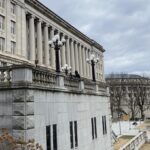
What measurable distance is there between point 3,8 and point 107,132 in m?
28.0

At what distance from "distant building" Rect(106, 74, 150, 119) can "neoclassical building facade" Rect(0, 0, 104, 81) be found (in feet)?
52.1

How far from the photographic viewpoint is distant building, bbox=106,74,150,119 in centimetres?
9491

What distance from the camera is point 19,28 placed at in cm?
4812

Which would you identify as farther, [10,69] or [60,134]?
[60,134]

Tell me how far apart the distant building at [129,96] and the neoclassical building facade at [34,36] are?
1588 cm

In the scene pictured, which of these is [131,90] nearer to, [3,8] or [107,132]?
[3,8]

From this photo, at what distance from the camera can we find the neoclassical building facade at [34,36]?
44.7m

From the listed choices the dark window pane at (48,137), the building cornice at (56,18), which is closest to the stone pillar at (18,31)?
the building cornice at (56,18)

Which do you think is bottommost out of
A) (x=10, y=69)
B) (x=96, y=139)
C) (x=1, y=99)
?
(x=96, y=139)

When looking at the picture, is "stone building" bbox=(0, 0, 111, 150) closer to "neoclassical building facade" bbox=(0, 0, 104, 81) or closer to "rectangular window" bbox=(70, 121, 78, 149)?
"rectangular window" bbox=(70, 121, 78, 149)

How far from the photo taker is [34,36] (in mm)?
57000

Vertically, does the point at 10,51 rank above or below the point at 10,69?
above

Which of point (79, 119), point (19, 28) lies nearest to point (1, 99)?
point (79, 119)

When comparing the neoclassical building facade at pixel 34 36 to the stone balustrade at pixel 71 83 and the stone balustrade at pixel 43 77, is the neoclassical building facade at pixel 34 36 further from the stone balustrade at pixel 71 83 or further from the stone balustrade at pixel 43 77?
the stone balustrade at pixel 43 77
